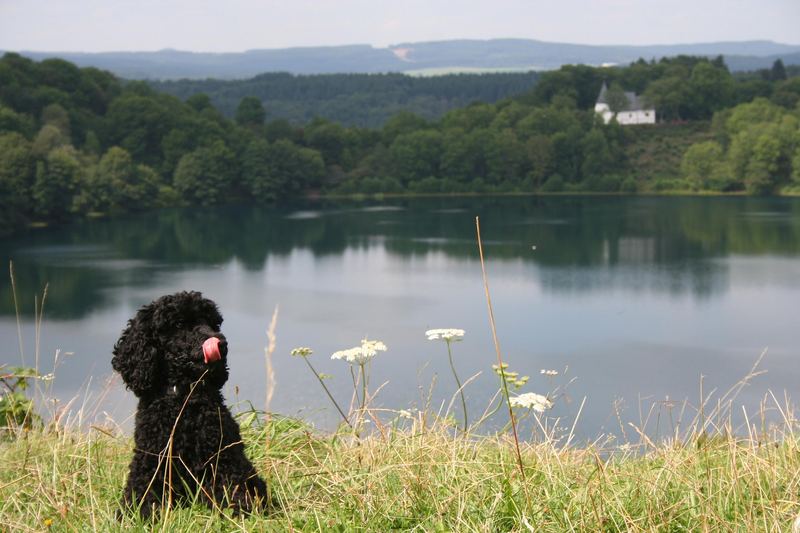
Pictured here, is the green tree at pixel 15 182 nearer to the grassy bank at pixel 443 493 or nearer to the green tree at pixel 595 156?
the green tree at pixel 595 156

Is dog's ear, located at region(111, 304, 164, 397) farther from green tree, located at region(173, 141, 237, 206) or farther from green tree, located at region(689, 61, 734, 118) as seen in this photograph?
green tree, located at region(689, 61, 734, 118)

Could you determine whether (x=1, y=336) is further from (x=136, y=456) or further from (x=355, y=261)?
(x=136, y=456)

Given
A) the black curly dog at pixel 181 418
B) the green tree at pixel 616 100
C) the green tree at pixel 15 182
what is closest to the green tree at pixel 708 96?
the green tree at pixel 616 100

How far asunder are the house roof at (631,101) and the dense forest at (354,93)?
29.7 m

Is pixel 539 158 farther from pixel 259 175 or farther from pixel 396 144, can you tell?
pixel 259 175

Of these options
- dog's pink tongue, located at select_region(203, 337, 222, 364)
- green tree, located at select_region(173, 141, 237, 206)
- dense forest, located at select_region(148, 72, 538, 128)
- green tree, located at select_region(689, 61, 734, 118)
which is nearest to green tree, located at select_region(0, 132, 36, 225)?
green tree, located at select_region(173, 141, 237, 206)

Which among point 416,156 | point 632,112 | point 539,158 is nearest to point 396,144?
point 416,156

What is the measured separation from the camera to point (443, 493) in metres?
2.57

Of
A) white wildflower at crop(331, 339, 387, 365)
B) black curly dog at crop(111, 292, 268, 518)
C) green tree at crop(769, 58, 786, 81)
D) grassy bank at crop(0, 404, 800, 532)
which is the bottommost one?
grassy bank at crop(0, 404, 800, 532)

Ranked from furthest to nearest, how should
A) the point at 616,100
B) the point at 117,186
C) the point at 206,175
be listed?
the point at 616,100 < the point at 206,175 < the point at 117,186

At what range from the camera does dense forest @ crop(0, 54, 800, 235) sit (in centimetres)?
6091

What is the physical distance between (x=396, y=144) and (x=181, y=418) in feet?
239

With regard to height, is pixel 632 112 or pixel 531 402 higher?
pixel 632 112

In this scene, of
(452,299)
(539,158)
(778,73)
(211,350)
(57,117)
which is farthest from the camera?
(778,73)
